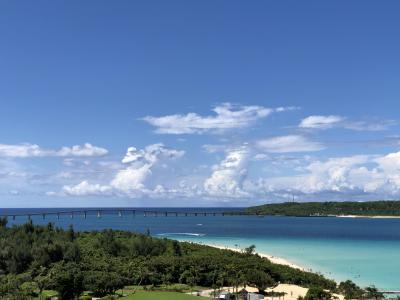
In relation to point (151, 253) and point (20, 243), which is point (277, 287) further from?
point (20, 243)

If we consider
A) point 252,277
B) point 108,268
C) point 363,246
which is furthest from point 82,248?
point 363,246

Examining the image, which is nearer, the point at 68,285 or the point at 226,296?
the point at 68,285

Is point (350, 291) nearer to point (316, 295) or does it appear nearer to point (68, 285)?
point (316, 295)

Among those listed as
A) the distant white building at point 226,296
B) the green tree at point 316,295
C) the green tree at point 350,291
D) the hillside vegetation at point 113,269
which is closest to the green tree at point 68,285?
the hillside vegetation at point 113,269

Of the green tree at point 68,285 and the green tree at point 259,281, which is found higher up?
the green tree at point 68,285

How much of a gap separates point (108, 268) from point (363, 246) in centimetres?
7018

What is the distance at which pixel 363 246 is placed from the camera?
109250 mm

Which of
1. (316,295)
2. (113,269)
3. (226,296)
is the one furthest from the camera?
(113,269)

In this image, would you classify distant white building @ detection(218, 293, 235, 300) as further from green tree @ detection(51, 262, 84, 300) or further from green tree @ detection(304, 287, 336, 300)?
green tree @ detection(51, 262, 84, 300)

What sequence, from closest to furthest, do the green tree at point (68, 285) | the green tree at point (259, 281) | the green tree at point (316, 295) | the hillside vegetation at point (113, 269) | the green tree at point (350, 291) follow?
1. the green tree at point (68, 285)
2. the green tree at point (316, 295)
3. the hillside vegetation at point (113, 269)
4. the green tree at point (350, 291)
5. the green tree at point (259, 281)

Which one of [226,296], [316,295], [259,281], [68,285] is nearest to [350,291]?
[316,295]

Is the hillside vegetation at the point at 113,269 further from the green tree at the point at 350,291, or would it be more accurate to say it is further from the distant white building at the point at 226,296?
the distant white building at the point at 226,296

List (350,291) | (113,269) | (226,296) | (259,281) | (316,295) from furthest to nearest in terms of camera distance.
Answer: (113,269), (259,281), (350,291), (226,296), (316,295)

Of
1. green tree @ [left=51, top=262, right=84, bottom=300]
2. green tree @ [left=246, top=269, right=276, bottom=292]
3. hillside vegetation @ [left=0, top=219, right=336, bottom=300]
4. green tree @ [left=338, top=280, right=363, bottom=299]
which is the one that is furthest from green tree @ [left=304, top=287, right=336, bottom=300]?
green tree @ [left=51, top=262, right=84, bottom=300]
